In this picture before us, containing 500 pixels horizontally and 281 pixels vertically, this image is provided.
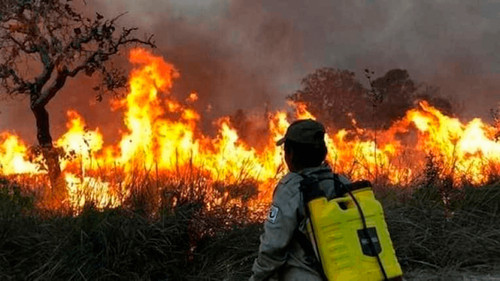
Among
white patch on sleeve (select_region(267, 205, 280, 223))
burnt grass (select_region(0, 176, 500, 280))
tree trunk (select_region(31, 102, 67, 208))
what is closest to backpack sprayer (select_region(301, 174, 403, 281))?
white patch on sleeve (select_region(267, 205, 280, 223))

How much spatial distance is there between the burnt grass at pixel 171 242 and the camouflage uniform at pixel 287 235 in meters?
2.65

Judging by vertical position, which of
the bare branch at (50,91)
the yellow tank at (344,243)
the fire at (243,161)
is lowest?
the yellow tank at (344,243)

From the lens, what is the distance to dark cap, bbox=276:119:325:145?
2639 millimetres

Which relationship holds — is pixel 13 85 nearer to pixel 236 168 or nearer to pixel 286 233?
pixel 236 168

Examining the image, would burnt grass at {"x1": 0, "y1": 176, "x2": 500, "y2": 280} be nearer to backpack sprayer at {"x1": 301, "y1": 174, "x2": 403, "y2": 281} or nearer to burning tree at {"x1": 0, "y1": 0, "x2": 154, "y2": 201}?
backpack sprayer at {"x1": 301, "y1": 174, "x2": 403, "y2": 281}

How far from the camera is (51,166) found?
855 cm

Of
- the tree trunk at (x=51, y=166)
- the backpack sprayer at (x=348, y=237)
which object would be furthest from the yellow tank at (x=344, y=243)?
the tree trunk at (x=51, y=166)

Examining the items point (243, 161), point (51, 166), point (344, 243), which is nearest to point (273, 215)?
point (344, 243)

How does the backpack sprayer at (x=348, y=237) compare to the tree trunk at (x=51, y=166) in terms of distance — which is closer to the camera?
the backpack sprayer at (x=348, y=237)

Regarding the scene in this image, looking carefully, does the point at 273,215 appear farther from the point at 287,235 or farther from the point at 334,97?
the point at 334,97

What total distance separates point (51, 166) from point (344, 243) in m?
7.04

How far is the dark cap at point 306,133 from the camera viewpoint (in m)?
2.64

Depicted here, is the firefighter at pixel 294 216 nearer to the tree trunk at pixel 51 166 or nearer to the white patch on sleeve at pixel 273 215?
the white patch on sleeve at pixel 273 215

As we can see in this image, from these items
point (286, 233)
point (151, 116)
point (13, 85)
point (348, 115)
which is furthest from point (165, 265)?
point (348, 115)
